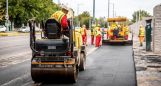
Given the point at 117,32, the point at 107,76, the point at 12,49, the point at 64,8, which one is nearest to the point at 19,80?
the point at 64,8

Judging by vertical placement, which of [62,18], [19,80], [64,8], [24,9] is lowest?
[19,80]

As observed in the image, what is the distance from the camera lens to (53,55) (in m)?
12.2

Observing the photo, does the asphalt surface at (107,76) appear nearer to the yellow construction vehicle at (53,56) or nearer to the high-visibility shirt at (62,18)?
the yellow construction vehicle at (53,56)

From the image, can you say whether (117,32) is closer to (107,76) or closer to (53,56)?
(107,76)

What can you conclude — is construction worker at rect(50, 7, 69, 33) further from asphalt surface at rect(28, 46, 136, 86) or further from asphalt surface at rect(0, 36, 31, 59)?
asphalt surface at rect(0, 36, 31, 59)

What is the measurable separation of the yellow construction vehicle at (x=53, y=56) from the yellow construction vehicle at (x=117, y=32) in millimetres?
23064

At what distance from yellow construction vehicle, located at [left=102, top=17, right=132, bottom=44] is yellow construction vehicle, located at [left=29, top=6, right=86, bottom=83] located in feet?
75.7

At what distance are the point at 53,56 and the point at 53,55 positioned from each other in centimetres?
7

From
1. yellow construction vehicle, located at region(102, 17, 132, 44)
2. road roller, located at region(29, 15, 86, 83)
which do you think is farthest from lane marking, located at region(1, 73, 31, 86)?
yellow construction vehicle, located at region(102, 17, 132, 44)

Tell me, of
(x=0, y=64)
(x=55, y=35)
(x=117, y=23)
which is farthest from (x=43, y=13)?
(x=55, y=35)

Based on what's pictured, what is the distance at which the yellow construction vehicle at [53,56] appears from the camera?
12.0 metres

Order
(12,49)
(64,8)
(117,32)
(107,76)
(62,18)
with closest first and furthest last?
1. (62,18)
2. (64,8)
3. (107,76)
4. (12,49)
5. (117,32)

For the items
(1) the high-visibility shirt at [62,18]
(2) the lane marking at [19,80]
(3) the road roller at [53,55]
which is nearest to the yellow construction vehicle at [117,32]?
(2) the lane marking at [19,80]

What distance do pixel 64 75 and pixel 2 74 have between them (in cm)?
328
